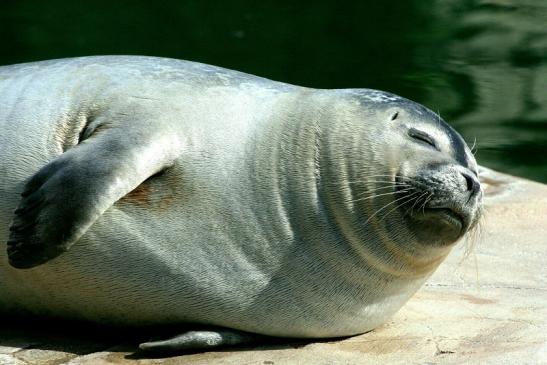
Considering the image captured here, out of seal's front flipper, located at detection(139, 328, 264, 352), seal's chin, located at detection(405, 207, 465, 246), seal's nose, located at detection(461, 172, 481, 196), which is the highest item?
seal's nose, located at detection(461, 172, 481, 196)

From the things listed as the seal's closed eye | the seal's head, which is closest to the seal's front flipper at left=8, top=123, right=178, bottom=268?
the seal's head

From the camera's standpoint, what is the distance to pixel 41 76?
18.0 ft

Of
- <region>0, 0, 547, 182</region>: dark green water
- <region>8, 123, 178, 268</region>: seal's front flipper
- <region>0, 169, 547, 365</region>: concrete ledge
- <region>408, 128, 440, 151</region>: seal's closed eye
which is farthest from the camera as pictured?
<region>0, 0, 547, 182</region>: dark green water

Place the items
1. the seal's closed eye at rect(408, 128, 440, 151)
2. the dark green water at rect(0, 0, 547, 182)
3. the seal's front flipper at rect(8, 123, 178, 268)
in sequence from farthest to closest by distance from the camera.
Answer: the dark green water at rect(0, 0, 547, 182) < the seal's closed eye at rect(408, 128, 440, 151) < the seal's front flipper at rect(8, 123, 178, 268)

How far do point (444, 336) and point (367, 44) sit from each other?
30.4ft

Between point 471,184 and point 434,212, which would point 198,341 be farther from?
point 471,184

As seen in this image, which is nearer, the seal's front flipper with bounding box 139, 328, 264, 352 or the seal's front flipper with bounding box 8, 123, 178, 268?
the seal's front flipper with bounding box 8, 123, 178, 268

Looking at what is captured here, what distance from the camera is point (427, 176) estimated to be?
16.6 ft

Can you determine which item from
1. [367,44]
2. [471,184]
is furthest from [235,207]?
[367,44]

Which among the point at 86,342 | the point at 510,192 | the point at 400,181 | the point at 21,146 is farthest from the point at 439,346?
the point at 510,192

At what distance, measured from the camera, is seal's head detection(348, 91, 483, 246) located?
16.6 feet

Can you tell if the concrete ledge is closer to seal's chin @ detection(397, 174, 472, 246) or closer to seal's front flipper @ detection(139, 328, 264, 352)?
seal's front flipper @ detection(139, 328, 264, 352)

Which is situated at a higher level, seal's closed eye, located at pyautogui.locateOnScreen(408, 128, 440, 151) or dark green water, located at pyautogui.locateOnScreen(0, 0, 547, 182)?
seal's closed eye, located at pyautogui.locateOnScreen(408, 128, 440, 151)

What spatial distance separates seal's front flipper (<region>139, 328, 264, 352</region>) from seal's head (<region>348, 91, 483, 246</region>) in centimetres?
82
